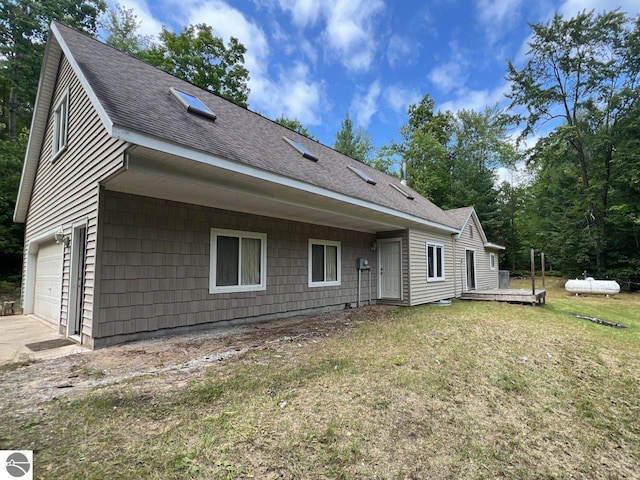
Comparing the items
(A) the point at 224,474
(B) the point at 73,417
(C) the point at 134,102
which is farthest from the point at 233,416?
(C) the point at 134,102

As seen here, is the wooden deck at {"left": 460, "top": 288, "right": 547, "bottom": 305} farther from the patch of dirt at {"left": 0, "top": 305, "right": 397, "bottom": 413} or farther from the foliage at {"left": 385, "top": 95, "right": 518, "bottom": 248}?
the foliage at {"left": 385, "top": 95, "right": 518, "bottom": 248}

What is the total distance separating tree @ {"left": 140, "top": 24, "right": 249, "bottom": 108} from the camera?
1716cm

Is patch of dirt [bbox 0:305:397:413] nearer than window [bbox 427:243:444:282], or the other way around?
patch of dirt [bbox 0:305:397:413]

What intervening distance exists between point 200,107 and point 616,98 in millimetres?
21956

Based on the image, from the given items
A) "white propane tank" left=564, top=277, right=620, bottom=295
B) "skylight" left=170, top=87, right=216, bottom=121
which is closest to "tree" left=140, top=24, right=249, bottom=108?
"skylight" left=170, top=87, right=216, bottom=121

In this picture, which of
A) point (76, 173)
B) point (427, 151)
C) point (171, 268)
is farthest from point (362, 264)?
point (427, 151)

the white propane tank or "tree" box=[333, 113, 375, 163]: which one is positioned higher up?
"tree" box=[333, 113, 375, 163]

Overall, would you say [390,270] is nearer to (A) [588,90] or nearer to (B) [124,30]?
(A) [588,90]

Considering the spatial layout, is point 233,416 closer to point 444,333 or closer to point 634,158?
point 444,333

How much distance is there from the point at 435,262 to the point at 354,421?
9.09 m

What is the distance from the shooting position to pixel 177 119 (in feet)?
15.1

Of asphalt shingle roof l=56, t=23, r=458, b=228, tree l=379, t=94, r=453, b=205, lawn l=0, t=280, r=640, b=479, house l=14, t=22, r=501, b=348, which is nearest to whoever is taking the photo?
lawn l=0, t=280, r=640, b=479

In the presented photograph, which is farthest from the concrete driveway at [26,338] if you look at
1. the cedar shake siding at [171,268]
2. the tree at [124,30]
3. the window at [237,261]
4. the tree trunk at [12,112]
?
the tree at [124,30]

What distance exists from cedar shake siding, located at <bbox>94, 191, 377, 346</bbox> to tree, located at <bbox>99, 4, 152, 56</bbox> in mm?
16721
